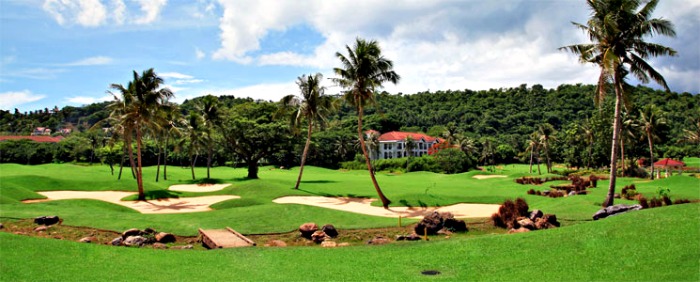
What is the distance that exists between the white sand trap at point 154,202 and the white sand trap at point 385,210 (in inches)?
208

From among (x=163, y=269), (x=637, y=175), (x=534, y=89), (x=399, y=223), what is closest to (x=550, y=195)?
(x=399, y=223)

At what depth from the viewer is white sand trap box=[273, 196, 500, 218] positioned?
1011 inches

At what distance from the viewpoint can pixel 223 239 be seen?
16.6m

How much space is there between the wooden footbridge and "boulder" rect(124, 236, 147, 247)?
7.01 feet

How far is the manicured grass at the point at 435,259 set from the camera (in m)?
10.7

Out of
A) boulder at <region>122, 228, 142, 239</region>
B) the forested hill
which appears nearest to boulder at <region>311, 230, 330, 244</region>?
boulder at <region>122, 228, 142, 239</region>

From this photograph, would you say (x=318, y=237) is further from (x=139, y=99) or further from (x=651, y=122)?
(x=651, y=122)

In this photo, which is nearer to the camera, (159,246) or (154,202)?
(159,246)

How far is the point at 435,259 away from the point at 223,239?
7.95m

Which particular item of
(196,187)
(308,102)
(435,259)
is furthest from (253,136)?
(435,259)

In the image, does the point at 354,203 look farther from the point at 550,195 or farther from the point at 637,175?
the point at 637,175

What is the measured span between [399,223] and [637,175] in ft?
177

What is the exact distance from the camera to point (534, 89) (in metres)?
174

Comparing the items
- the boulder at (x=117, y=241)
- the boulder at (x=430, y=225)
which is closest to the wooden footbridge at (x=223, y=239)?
the boulder at (x=117, y=241)
